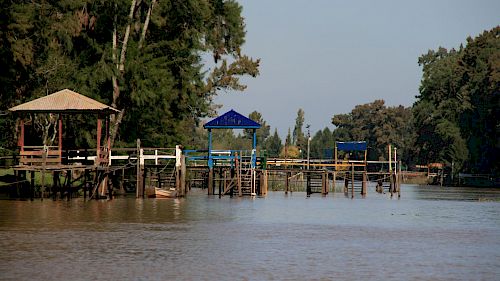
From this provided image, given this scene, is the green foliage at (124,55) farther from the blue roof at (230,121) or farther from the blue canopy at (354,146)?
the blue canopy at (354,146)

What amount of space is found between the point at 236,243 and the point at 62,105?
82.1 feet

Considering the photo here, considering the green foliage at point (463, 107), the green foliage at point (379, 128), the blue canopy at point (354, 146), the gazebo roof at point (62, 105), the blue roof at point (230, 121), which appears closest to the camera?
the gazebo roof at point (62, 105)

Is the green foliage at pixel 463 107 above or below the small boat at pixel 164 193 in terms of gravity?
above

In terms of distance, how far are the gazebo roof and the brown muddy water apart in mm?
5251

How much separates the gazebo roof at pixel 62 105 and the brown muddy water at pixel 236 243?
207 inches

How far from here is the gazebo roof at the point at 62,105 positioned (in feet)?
179

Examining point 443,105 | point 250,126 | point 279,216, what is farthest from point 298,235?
point 443,105

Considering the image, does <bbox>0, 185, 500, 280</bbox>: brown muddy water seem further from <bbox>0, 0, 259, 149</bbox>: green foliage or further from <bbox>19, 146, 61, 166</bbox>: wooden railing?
A: <bbox>0, 0, 259, 149</bbox>: green foliage

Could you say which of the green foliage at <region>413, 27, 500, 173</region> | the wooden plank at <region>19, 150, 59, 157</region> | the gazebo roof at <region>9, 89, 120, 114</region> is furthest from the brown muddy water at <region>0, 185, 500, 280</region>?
the green foliage at <region>413, 27, 500, 173</region>

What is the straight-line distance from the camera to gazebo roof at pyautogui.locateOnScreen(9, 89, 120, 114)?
54688 mm

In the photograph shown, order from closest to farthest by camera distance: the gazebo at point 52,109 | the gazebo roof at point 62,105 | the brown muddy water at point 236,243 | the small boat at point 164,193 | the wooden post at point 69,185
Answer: the brown muddy water at point 236,243
the gazebo at point 52,109
the gazebo roof at point 62,105
the wooden post at point 69,185
the small boat at point 164,193

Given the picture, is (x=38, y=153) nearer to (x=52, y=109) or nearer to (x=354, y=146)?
(x=52, y=109)

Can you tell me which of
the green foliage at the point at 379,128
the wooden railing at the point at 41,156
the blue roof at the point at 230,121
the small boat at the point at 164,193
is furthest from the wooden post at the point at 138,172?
the green foliage at the point at 379,128

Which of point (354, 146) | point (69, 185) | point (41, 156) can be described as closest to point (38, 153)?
point (41, 156)
